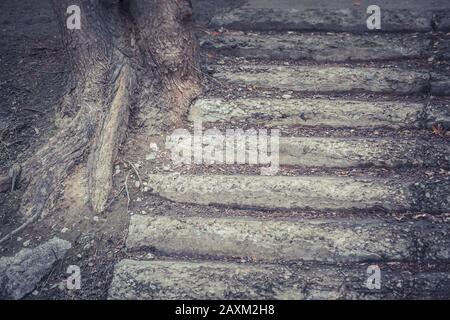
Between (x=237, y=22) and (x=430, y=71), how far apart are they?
7.94 ft

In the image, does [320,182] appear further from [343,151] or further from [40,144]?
[40,144]

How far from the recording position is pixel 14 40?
517 cm

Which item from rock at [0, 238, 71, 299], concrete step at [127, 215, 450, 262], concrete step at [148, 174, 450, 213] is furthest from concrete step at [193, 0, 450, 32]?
rock at [0, 238, 71, 299]

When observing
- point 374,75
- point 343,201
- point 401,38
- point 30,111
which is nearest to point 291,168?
point 343,201

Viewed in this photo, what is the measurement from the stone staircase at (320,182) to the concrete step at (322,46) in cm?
1

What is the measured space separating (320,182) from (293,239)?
608 mm

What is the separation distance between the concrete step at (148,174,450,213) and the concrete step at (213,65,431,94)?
1246 millimetres

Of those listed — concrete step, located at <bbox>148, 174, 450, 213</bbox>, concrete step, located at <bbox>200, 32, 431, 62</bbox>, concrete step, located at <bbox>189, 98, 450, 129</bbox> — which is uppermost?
concrete step, located at <bbox>200, 32, 431, 62</bbox>

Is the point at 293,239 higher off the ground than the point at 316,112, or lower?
lower

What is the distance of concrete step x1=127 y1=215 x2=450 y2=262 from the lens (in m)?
3.10

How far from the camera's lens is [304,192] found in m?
3.47

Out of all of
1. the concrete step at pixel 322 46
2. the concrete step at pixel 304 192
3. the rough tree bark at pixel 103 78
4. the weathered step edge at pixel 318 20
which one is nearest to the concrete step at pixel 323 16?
the weathered step edge at pixel 318 20

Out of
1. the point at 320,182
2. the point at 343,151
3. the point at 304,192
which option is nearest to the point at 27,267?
the point at 304,192

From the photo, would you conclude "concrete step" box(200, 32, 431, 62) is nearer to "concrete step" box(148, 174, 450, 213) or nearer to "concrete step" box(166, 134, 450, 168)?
"concrete step" box(166, 134, 450, 168)
